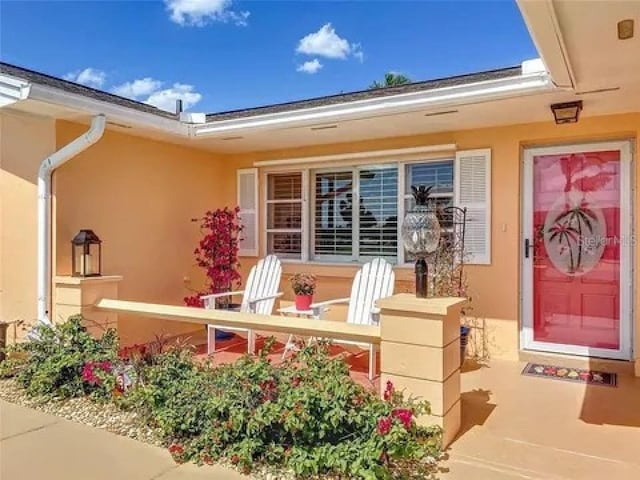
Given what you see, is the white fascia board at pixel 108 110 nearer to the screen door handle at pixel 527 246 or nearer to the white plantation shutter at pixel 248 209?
the white plantation shutter at pixel 248 209

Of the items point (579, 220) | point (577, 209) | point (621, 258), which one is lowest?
point (621, 258)

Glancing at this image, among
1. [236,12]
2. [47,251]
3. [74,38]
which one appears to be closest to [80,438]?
[47,251]

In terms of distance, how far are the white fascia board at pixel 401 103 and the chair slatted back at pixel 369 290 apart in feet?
5.16

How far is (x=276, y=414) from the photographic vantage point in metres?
2.61

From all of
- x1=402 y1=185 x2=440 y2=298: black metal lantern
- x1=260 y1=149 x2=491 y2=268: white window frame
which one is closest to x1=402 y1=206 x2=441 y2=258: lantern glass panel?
x1=402 y1=185 x2=440 y2=298: black metal lantern

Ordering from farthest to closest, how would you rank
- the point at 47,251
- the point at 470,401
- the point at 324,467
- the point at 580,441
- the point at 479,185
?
1. the point at 479,185
2. the point at 47,251
3. the point at 470,401
4. the point at 580,441
5. the point at 324,467

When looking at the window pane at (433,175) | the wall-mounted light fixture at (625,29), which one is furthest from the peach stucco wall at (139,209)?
the wall-mounted light fixture at (625,29)

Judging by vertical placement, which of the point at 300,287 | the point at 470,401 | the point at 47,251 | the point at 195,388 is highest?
the point at 47,251

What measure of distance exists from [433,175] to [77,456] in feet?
14.4

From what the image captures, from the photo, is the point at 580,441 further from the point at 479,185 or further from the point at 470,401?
the point at 479,185

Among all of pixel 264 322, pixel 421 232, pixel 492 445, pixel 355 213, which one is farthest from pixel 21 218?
pixel 492 445

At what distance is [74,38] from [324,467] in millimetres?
6309

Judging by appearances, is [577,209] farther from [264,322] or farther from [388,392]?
[264,322]

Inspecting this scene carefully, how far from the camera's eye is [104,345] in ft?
13.2
